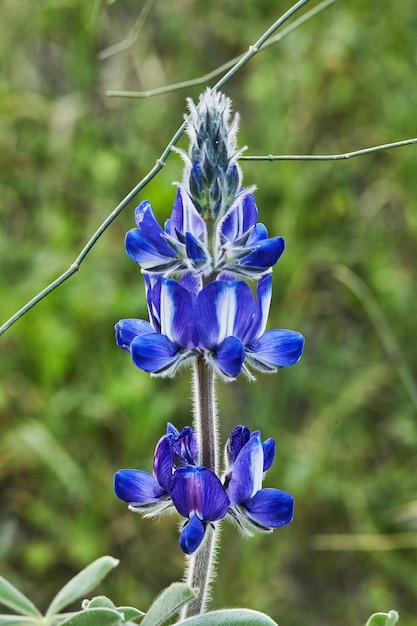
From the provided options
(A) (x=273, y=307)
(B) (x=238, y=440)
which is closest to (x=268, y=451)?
(B) (x=238, y=440)

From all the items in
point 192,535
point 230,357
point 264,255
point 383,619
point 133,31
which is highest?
point 133,31

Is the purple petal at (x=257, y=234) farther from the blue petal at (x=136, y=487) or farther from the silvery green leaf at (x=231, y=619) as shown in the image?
the silvery green leaf at (x=231, y=619)

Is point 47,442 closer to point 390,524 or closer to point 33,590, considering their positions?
point 33,590

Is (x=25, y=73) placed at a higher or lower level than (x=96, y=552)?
higher

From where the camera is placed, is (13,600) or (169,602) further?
(13,600)

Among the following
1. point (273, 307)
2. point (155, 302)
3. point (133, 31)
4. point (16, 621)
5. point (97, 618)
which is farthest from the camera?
point (273, 307)

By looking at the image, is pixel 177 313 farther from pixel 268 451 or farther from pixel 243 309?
pixel 268 451

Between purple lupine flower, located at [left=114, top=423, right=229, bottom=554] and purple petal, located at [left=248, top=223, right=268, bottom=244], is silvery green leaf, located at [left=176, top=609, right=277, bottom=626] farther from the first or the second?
purple petal, located at [left=248, top=223, right=268, bottom=244]

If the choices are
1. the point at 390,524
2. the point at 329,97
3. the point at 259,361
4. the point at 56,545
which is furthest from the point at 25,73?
the point at 259,361
